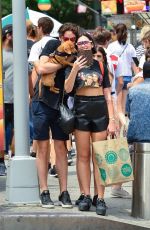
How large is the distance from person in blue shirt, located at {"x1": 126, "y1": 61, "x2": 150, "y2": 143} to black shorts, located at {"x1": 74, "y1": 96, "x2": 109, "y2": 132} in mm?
274

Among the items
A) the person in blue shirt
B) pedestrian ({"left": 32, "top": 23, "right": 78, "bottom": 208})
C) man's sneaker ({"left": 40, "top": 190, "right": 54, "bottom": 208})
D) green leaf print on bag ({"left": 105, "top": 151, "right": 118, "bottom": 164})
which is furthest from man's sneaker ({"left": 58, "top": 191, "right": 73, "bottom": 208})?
→ the person in blue shirt

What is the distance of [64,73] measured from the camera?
8.30m

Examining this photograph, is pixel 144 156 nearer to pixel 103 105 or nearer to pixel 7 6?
pixel 103 105

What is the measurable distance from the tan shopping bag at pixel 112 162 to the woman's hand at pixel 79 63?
2.45 feet

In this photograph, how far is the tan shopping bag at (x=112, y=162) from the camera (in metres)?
7.93

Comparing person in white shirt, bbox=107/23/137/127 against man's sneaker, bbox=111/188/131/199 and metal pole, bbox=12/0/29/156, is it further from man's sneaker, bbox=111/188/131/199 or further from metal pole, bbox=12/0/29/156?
metal pole, bbox=12/0/29/156

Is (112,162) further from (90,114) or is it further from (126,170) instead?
(90,114)

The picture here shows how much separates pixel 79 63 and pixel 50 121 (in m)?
0.79

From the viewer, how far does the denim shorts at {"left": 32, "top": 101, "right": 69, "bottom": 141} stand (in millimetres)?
8328

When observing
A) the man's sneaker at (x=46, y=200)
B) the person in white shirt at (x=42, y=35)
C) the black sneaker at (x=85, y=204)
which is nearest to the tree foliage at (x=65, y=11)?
the person in white shirt at (x=42, y=35)

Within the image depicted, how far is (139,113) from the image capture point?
320 inches

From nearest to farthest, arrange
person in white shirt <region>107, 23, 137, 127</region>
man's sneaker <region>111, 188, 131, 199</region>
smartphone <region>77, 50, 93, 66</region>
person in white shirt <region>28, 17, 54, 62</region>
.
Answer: smartphone <region>77, 50, 93, 66</region> < man's sneaker <region>111, 188, 131, 199</region> < person in white shirt <region>28, 17, 54, 62</region> < person in white shirt <region>107, 23, 137, 127</region>

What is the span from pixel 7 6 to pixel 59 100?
4334 centimetres

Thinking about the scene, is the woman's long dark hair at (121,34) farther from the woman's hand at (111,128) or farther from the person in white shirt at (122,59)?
the woman's hand at (111,128)
